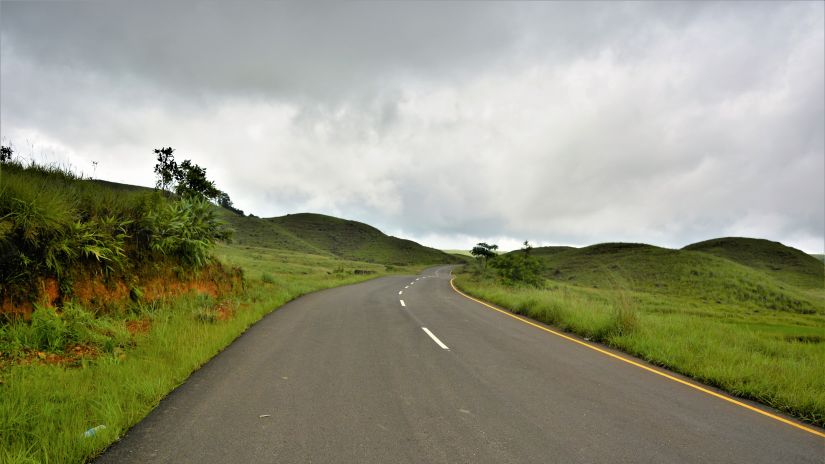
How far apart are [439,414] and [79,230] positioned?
786cm

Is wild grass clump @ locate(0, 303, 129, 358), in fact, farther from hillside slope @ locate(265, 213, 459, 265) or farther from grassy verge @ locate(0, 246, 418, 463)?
hillside slope @ locate(265, 213, 459, 265)

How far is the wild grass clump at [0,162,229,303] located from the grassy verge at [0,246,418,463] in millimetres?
1024

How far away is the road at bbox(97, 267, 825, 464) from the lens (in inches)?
132

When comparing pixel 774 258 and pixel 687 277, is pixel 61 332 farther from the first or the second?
pixel 774 258

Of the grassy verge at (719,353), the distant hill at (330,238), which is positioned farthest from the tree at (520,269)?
the distant hill at (330,238)

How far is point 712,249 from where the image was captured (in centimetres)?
8381

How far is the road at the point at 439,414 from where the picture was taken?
336 cm

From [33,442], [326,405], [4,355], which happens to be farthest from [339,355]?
[4,355]

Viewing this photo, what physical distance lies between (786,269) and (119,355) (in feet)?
304

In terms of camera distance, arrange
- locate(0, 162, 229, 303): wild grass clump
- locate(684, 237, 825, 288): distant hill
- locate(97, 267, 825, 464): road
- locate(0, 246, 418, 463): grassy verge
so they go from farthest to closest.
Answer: locate(684, 237, 825, 288): distant hill → locate(0, 162, 229, 303): wild grass clump → locate(97, 267, 825, 464): road → locate(0, 246, 418, 463): grassy verge

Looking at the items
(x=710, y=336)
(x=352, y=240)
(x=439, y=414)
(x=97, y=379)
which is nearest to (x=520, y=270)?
(x=710, y=336)

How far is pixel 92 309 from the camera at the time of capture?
7.02 metres

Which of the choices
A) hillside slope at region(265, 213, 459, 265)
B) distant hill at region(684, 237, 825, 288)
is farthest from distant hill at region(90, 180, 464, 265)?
distant hill at region(684, 237, 825, 288)

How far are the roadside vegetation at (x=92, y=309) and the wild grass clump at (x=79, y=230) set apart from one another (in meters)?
0.02
